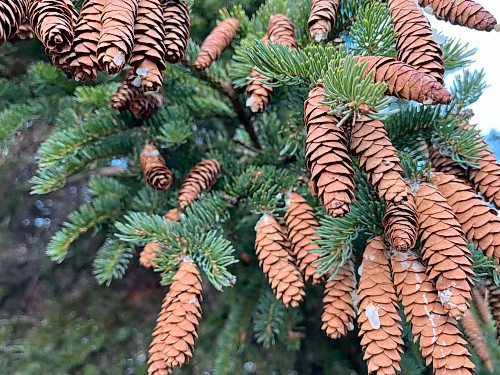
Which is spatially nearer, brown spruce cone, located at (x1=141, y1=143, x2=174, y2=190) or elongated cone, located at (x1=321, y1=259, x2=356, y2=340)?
elongated cone, located at (x1=321, y1=259, x2=356, y2=340)

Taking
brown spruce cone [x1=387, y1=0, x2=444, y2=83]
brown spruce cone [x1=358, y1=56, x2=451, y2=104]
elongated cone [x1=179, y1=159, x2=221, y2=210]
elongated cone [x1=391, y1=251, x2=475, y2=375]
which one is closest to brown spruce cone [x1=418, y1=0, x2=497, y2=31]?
brown spruce cone [x1=387, y1=0, x2=444, y2=83]

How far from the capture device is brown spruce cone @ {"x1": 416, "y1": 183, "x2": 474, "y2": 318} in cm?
51

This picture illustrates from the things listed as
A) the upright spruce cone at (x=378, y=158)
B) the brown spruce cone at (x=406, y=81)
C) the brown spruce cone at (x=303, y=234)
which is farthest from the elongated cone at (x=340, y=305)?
the brown spruce cone at (x=406, y=81)

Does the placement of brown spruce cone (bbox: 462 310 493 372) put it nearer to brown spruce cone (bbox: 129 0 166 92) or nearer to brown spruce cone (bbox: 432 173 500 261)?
brown spruce cone (bbox: 432 173 500 261)

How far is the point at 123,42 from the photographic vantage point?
0.49 meters

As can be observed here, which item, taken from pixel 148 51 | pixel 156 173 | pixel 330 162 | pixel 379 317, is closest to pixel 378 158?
pixel 330 162

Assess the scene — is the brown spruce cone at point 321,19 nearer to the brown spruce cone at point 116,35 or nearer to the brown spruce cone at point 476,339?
the brown spruce cone at point 116,35

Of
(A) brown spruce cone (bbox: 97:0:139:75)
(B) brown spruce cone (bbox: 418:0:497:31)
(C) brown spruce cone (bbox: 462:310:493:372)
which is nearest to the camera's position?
(A) brown spruce cone (bbox: 97:0:139:75)

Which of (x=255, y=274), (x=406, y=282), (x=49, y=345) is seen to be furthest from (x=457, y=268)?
(x=49, y=345)

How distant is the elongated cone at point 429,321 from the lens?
0.51 metres

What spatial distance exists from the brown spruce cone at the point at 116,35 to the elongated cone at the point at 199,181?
1.08 ft

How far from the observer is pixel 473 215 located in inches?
22.9

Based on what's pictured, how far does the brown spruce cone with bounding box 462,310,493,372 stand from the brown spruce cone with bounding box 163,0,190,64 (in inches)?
24.8

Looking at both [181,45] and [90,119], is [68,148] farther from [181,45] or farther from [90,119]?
[181,45]
